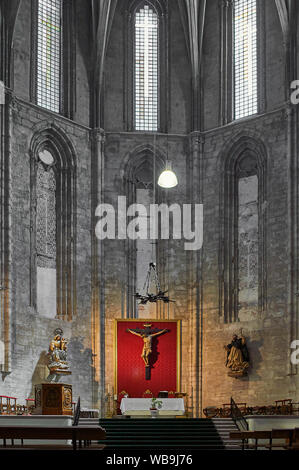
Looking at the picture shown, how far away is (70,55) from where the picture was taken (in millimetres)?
36156

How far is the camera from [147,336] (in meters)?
34.5

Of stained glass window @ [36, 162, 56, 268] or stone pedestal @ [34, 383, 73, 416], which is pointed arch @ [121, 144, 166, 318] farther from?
stone pedestal @ [34, 383, 73, 416]

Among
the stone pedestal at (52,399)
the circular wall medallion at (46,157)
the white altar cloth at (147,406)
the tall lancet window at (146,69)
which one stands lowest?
the white altar cloth at (147,406)

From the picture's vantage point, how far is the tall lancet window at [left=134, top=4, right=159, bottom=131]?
37.0m

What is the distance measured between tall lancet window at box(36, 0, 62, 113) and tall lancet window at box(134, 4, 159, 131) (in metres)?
3.15

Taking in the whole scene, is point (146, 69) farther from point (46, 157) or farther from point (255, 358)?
point (255, 358)

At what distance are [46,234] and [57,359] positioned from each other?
474 centimetres

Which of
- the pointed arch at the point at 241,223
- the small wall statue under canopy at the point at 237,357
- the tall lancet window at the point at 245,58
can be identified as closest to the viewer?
the small wall statue under canopy at the point at 237,357

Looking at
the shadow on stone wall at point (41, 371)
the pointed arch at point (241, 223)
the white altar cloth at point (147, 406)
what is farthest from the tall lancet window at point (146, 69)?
the white altar cloth at point (147, 406)

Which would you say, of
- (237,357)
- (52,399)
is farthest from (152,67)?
(52,399)

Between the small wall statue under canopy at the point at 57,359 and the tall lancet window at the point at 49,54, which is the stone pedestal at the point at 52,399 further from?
the tall lancet window at the point at 49,54

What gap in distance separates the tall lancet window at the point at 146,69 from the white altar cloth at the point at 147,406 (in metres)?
10.8

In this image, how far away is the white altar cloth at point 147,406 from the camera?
31.3 metres

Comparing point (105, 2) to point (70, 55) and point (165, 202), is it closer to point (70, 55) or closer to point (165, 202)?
point (70, 55)
